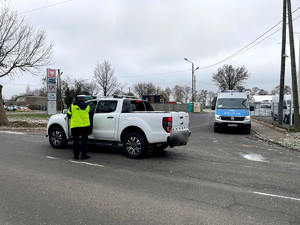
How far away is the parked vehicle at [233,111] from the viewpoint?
536 inches

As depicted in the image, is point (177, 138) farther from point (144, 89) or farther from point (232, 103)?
point (144, 89)

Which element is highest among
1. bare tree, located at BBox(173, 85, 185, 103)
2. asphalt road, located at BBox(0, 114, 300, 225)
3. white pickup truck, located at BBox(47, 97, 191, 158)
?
bare tree, located at BBox(173, 85, 185, 103)

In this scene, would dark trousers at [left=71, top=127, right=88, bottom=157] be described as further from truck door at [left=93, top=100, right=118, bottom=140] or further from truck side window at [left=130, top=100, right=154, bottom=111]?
truck side window at [left=130, top=100, right=154, bottom=111]

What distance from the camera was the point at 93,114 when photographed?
704 centimetres

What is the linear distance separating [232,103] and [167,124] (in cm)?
952

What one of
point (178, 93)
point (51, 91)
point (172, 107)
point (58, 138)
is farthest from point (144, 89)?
point (58, 138)

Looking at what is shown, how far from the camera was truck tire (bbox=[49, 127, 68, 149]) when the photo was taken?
25.9 ft

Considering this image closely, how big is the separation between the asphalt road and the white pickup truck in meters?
0.50

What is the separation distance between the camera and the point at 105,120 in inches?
282

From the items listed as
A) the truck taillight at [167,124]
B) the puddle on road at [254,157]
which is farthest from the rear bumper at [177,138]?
the puddle on road at [254,157]

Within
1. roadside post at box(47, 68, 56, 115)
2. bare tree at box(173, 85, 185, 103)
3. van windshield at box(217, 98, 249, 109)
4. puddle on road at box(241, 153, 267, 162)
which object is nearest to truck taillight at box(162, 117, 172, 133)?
puddle on road at box(241, 153, 267, 162)

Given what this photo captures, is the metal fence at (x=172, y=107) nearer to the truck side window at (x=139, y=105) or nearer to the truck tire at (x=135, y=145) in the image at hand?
the truck side window at (x=139, y=105)

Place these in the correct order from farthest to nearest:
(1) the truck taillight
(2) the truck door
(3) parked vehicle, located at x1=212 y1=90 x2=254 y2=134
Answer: (3) parked vehicle, located at x1=212 y1=90 x2=254 y2=134, (2) the truck door, (1) the truck taillight

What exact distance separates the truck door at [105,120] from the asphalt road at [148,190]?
702mm
